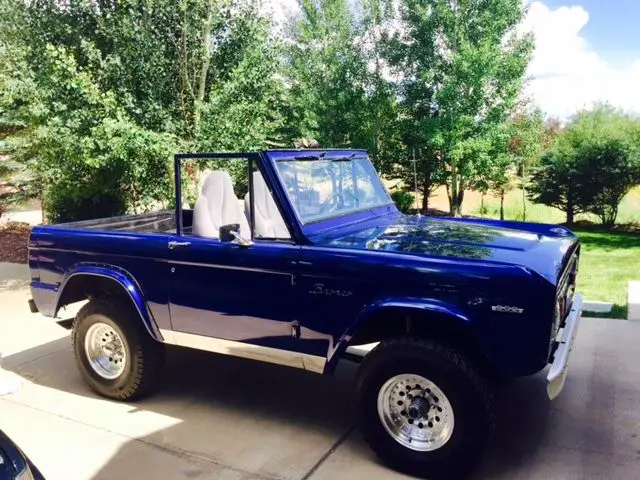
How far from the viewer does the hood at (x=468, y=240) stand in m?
3.27

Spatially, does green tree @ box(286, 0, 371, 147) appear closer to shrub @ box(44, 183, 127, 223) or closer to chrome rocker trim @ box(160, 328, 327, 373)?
shrub @ box(44, 183, 127, 223)

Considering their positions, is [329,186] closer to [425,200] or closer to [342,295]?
[342,295]

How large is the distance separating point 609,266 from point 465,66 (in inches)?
186

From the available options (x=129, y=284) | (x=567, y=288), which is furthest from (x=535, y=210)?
(x=129, y=284)

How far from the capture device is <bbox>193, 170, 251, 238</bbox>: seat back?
4.21 meters

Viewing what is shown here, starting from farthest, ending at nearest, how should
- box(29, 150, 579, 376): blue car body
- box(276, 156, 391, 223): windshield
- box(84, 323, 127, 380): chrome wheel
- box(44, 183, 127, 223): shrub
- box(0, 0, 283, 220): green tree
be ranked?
box(44, 183, 127, 223): shrub < box(0, 0, 283, 220): green tree < box(84, 323, 127, 380): chrome wheel < box(276, 156, 391, 223): windshield < box(29, 150, 579, 376): blue car body

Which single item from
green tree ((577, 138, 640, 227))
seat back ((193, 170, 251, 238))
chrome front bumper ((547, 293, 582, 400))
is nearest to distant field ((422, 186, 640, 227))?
green tree ((577, 138, 640, 227))

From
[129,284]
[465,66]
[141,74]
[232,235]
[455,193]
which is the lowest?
[129,284]

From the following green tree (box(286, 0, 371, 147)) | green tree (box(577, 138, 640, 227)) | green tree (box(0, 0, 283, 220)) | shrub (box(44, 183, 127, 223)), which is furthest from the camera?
green tree (box(577, 138, 640, 227))

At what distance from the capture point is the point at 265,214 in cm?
402

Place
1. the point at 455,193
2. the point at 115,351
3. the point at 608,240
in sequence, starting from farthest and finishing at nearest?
1. the point at 455,193
2. the point at 608,240
3. the point at 115,351

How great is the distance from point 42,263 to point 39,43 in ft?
14.0

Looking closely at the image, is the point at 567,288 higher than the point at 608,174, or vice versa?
the point at 608,174

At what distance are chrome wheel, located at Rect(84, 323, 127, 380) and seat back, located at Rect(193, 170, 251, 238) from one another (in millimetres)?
1147
